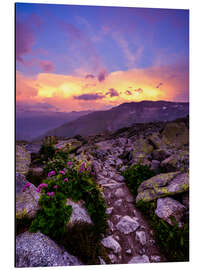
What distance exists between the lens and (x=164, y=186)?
3.52 meters

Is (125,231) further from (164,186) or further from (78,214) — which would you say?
(164,186)

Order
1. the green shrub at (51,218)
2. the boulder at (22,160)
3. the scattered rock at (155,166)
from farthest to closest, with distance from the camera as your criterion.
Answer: the scattered rock at (155,166) → the boulder at (22,160) → the green shrub at (51,218)

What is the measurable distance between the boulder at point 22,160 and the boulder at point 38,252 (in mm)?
1230

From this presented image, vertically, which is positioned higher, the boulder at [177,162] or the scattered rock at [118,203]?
the boulder at [177,162]

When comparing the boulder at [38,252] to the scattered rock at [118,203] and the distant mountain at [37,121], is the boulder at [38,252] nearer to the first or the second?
the scattered rock at [118,203]

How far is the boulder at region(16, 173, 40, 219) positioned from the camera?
2.66 meters

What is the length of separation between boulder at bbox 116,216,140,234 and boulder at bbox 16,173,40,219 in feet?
5.55

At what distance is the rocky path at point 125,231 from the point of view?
2918 mm

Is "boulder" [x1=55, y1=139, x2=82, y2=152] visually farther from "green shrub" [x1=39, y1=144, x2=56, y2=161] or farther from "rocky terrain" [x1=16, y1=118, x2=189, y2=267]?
"green shrub" [x1=39, y1=144, x2=56, y2=161]

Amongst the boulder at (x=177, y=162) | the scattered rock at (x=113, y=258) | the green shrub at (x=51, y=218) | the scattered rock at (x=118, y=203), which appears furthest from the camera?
the boulder at (x=177, y=162)

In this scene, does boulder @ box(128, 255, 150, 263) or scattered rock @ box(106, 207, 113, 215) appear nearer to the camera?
boulder @ box(128, 255, 150, 263)

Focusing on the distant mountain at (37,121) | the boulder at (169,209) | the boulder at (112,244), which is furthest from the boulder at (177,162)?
the distant mountain at (37,121)

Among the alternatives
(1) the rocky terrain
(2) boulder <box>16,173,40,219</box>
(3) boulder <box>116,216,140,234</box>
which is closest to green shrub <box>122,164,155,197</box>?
(1) the rocky terrain
